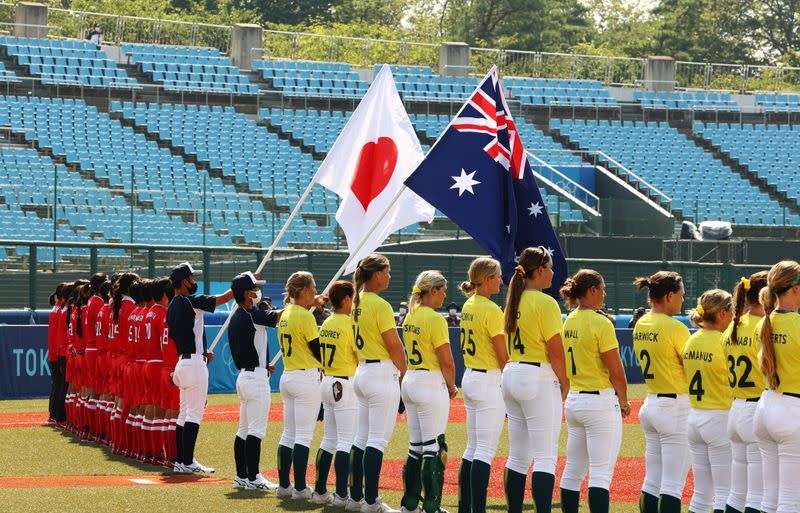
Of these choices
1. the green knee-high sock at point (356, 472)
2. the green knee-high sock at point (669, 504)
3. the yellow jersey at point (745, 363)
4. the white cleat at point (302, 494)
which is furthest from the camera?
the white cleat at point (302, 494)

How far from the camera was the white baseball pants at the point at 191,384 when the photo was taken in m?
12.8

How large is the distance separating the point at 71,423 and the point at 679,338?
10.2 m

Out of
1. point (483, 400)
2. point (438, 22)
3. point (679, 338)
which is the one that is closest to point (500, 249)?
A: point (483, 400)

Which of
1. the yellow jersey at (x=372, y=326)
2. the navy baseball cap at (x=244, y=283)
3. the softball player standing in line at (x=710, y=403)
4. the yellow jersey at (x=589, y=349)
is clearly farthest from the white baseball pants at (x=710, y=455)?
the navy baseball cap at (x=244, y=283)

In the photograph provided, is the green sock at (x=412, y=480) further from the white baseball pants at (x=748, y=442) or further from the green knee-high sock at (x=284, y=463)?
the white baseball pants at (x=748, y=442)

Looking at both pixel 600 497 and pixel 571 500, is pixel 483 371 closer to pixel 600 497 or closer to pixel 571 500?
pixel 571 500

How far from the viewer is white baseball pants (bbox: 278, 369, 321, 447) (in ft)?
36.3

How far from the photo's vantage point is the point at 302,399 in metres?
11.1

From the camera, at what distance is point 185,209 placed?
31.2 meters

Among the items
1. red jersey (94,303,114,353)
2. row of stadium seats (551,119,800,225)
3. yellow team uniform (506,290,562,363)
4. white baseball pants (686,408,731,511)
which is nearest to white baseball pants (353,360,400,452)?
yellow team uniform (506,290,562,363)

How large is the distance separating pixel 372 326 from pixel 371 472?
1128 mm

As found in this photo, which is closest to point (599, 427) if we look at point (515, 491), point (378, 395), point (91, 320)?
point (515, 491)

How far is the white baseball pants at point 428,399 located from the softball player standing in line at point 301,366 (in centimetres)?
117

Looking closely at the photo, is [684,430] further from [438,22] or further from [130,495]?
[438,22]
